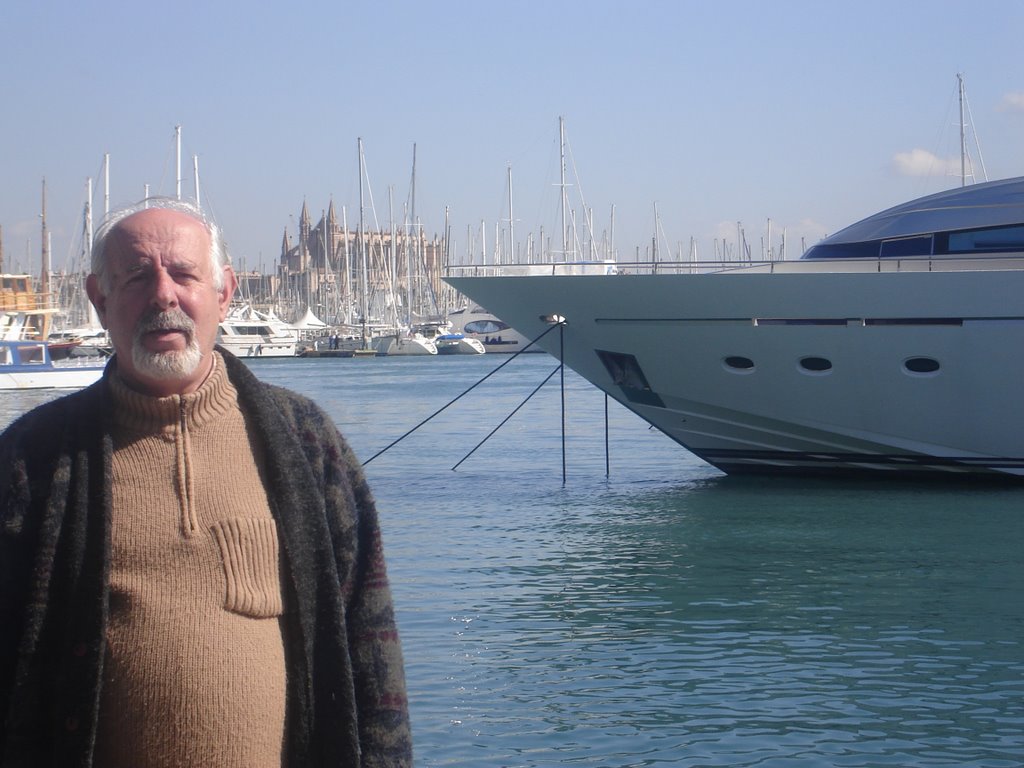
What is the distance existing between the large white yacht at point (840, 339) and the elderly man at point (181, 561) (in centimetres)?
1345

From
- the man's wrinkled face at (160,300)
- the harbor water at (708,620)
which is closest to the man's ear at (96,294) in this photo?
the man's wrinkled face at (160,300)

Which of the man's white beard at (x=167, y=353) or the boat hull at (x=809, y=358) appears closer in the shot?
the man's white beard at (x=167, y=353)

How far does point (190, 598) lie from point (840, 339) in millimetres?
13985

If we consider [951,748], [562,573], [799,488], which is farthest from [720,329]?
[951,748]

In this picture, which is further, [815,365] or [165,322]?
[815,365]

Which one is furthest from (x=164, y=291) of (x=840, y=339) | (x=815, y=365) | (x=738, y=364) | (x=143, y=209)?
(x=738, y=364)

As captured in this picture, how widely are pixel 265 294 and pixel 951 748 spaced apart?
487 feet

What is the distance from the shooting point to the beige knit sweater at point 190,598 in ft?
8.20

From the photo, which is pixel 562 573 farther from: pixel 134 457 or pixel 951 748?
pixel 134 457

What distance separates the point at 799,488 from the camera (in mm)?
17375

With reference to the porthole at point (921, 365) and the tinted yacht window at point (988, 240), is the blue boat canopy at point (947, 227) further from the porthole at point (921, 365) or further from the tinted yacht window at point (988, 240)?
the porthole at point (921, 365)

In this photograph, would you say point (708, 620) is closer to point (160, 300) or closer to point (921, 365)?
point (921, 365)

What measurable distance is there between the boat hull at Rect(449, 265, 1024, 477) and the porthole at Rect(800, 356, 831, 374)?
0.02m

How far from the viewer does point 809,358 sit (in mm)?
16156
